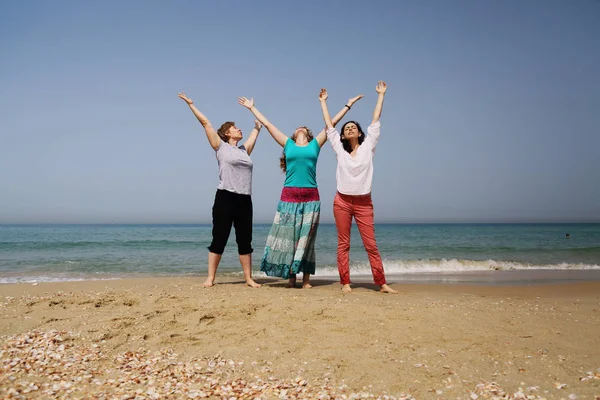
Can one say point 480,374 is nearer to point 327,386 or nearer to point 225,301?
point 327,386

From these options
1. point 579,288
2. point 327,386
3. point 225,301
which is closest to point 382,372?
point 327,386

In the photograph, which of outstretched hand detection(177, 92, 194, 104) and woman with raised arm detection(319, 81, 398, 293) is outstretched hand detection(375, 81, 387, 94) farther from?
outstretched hand detection(177, 92, 194, 104)

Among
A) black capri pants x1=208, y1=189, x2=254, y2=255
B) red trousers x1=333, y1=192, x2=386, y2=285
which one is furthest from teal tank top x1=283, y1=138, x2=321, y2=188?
black capri pants x1=208, y1=189, x2=254, y2=255

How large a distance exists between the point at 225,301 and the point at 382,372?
7.03 feet

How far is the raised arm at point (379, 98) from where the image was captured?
5445 mm

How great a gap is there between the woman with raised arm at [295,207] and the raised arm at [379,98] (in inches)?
13.2

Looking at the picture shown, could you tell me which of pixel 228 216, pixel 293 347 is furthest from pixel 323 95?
pixel 293 347

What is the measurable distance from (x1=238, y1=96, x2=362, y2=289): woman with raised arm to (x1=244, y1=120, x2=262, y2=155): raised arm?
30 centimetres

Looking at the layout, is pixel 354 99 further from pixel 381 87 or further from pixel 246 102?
pixel 246 102

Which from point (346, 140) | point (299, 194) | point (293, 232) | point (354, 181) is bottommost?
point (293, 232)

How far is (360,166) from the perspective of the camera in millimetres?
5340

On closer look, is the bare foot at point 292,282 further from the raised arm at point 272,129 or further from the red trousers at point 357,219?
the raised arm at point 272,129

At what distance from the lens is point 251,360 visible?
322 cm

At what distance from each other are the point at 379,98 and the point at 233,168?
2.19m
